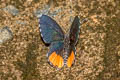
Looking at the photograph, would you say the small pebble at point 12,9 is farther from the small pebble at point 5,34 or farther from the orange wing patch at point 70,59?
the orange wing patch at point 70,59

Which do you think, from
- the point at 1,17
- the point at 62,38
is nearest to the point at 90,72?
the point at 62,38

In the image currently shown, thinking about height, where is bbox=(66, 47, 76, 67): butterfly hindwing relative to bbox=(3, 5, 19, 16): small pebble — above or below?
below

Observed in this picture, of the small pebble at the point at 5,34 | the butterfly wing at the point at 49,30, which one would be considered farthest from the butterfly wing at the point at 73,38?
the small pebble at the point at 5,34

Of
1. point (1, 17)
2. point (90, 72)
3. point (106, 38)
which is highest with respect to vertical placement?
point (1, 17)

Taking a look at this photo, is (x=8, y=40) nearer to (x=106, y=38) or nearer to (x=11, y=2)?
(x=11, y=2)

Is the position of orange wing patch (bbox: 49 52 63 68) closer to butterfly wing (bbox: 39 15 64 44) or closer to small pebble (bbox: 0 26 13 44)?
Answer: butterfly wing (bbox: 39 15 64 44)

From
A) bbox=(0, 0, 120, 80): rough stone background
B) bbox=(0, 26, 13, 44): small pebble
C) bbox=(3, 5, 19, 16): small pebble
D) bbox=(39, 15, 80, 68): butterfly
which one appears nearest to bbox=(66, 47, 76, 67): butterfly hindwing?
bbox=(39, 15, 80, 68): butterfly

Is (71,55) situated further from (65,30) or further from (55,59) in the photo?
(65,30)
